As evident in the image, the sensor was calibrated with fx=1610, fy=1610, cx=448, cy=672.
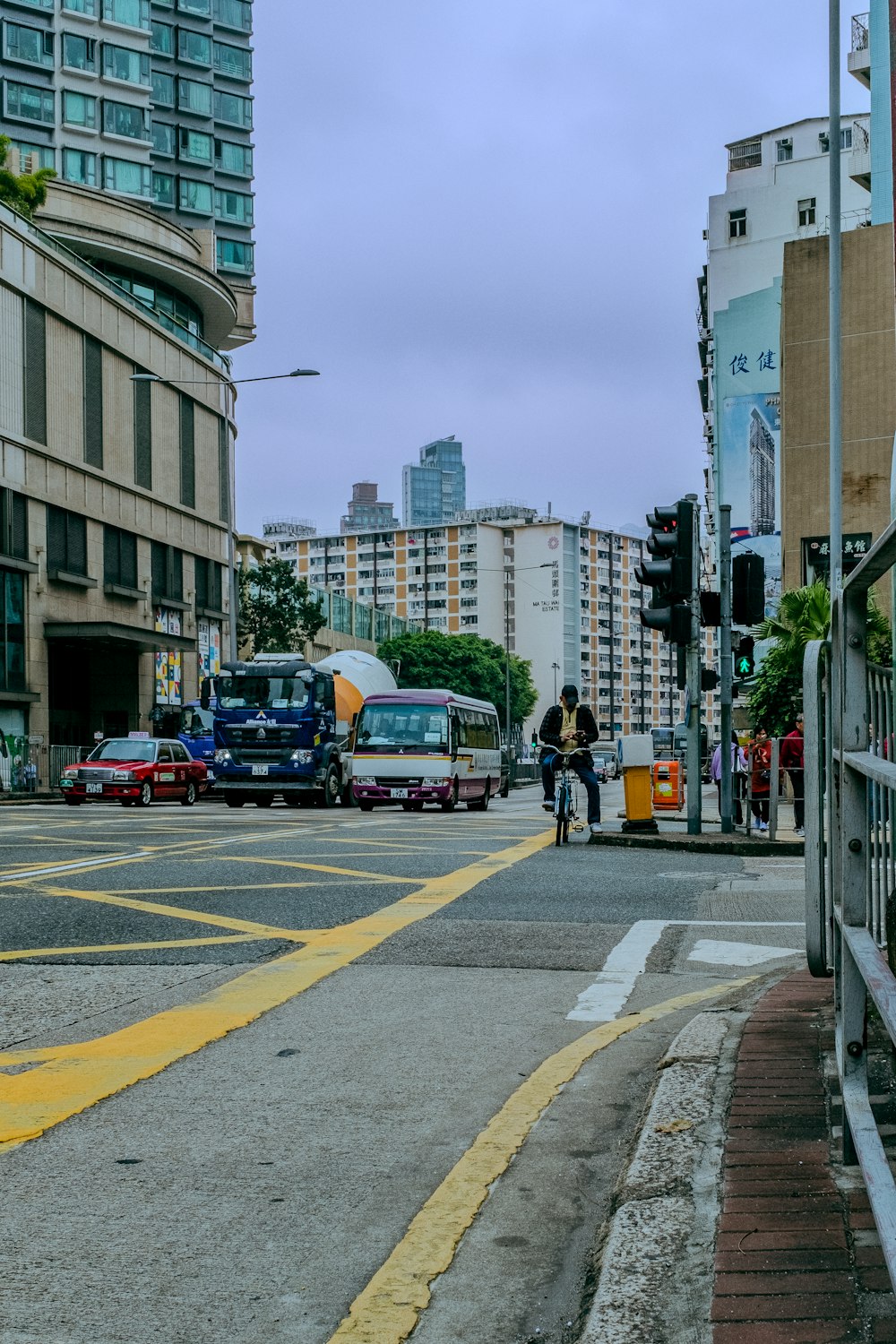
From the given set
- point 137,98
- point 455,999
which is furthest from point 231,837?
point 137,98

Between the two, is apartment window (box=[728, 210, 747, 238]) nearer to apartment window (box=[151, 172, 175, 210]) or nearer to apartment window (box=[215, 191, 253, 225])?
apartment window (box=[215, 191, 253, 225])

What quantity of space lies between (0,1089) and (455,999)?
244cm

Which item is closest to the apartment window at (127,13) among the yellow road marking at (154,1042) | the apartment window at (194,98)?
the apartment window at (194,98)

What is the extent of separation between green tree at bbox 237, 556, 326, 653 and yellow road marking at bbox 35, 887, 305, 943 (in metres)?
53.9

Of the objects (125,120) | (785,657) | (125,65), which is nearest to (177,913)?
(785,657)

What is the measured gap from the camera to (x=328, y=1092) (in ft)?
17.5

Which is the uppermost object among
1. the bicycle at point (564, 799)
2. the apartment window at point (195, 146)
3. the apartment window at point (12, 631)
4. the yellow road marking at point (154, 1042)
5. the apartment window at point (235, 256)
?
the apartment window at point (195, 146)

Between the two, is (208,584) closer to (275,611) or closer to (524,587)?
(275,611)

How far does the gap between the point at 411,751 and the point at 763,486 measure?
4122cm

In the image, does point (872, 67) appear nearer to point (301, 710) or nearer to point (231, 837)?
point (301, 710)

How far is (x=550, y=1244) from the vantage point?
3.81 metres

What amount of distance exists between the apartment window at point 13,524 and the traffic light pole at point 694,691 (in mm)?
32187

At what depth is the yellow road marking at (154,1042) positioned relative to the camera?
503 cm

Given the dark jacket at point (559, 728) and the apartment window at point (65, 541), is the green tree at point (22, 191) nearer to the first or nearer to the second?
the apartment window at point (65, 541)
